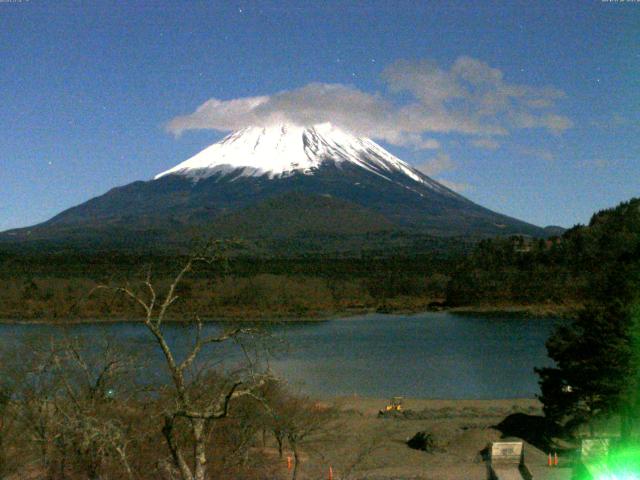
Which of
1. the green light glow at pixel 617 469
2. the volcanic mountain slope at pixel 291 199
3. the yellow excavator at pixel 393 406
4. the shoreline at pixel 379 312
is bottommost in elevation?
the yellow excavator at pixel 393 406

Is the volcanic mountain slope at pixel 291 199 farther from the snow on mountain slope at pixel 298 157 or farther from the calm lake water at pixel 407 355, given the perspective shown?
the calm lake water at pixel 407 355

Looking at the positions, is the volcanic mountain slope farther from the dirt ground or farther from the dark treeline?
the dirt ground

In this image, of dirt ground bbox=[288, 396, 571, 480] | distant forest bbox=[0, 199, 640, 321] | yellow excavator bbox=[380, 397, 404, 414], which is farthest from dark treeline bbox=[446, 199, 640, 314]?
dirt ground bbox=[288, 396, 571, 480]

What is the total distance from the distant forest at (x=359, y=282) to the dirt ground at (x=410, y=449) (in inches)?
1325

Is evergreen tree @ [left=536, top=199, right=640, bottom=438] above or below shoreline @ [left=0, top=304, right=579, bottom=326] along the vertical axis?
above

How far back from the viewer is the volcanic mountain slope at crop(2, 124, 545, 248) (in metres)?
128

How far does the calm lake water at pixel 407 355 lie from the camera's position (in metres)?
28.5

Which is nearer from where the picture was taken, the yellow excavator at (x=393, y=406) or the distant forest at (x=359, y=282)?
the yellow excavator at (x=393, y=406)

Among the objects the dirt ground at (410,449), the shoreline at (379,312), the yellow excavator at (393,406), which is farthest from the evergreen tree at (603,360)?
the shoreline at (379,312)

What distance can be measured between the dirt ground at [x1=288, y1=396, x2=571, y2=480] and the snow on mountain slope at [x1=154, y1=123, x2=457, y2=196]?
152 m

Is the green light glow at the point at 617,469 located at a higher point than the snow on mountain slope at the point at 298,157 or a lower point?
lower

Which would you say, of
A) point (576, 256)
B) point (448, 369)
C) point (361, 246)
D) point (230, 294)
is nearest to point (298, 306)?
point (230, 294)

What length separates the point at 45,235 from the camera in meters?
123

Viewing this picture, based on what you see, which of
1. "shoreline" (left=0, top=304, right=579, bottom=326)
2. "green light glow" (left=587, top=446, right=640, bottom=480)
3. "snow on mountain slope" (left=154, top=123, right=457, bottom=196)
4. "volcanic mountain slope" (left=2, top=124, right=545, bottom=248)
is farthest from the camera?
"snow on mountain slope" (left=154, top=123, right=457, bottom=196)
